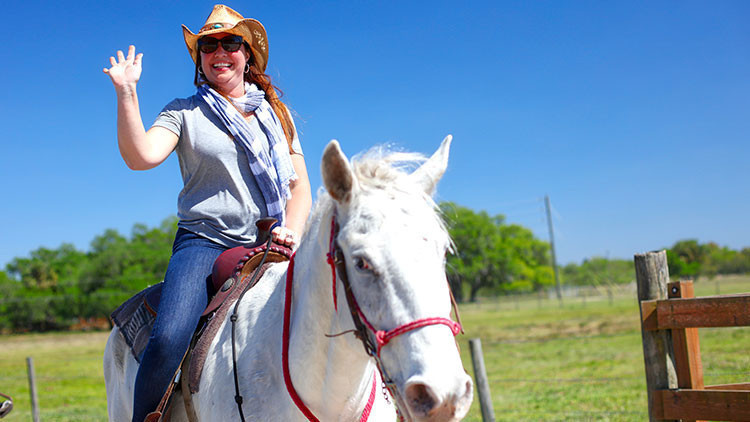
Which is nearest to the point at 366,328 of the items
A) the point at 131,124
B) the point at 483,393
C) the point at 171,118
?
the point at 131,124

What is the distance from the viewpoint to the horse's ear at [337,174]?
6.22 feet

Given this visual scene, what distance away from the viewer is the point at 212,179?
2920mm

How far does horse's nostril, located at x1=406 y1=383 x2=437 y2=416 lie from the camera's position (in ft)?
5.12

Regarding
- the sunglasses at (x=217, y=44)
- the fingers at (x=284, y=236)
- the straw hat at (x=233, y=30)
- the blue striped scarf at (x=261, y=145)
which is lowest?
the fingers at (x=284, y=236)

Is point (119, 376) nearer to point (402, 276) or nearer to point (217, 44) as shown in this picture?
point (217, 44)

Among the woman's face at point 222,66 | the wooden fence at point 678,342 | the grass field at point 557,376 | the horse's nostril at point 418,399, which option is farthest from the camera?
the grass field at point 557,376

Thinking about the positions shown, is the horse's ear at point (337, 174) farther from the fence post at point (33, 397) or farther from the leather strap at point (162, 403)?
the fence post at point (33, 397)

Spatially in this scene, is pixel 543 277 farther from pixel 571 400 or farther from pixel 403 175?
pixel 403 175

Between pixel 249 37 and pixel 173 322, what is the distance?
174cm

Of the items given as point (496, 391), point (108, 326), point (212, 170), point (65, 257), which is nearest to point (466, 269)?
point (108, 326)

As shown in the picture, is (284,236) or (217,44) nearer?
(284,236)

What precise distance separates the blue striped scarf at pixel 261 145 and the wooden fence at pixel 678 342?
9.82ft

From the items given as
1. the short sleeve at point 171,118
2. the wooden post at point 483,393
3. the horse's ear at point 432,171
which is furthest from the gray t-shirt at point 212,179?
the wooden post at point 483,393

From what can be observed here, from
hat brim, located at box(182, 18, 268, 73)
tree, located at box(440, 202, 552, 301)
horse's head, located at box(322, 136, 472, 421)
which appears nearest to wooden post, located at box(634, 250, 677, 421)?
horse's head, located at box(322, 136, 472, 421)
